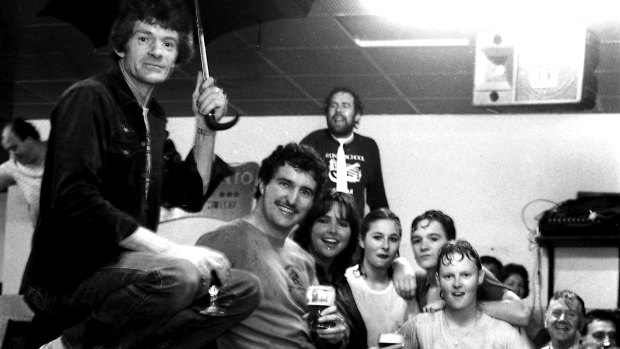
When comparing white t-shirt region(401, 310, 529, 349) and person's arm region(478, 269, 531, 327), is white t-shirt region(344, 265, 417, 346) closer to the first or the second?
white t-shirt region(401, 310, 529, 349)

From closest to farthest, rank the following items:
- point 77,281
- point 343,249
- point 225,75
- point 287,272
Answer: point 77,281, point 287,272, point 343,249, point 225,75

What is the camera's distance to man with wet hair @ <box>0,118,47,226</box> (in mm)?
7323

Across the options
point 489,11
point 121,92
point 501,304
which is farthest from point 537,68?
point 121,92

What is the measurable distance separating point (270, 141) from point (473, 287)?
4320 mm

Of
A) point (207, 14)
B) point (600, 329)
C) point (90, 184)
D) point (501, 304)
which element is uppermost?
point (207, 14)

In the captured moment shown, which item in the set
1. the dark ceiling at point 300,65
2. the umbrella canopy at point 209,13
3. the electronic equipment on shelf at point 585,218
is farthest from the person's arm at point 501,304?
the electronic equipment on shelf at point 585,218

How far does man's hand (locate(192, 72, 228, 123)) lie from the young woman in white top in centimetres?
166

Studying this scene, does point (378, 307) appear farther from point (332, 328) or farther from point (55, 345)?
point (55, 345)

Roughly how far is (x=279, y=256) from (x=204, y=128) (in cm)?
84

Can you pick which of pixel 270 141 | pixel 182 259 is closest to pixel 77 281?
pixel 182 259

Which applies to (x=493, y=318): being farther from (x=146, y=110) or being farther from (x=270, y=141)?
(x=270, y=141)

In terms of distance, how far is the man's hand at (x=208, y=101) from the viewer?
3539 millimetres

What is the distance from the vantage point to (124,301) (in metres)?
3.09

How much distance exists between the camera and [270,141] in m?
8.93
